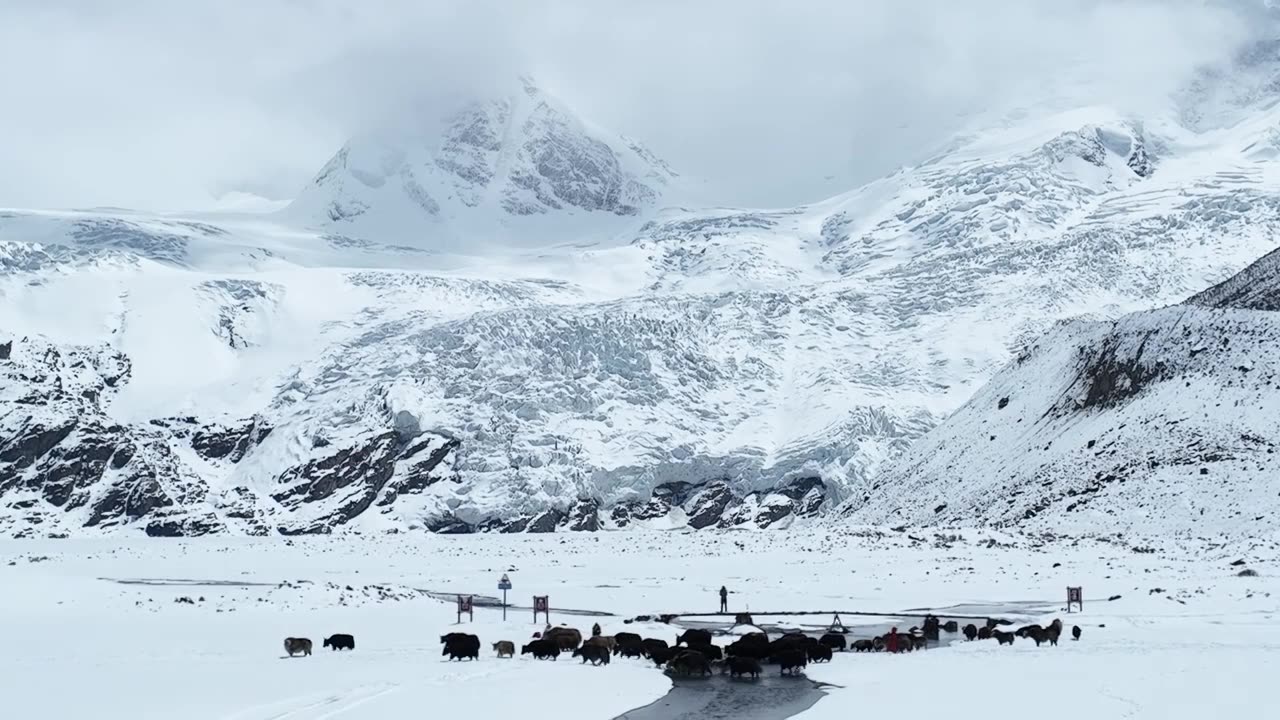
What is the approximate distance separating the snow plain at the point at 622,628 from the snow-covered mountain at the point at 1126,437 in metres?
7.17

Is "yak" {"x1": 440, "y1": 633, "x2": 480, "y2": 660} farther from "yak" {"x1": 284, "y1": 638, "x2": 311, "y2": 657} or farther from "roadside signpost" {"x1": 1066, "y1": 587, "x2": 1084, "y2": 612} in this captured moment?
"roadside signpost" {"x1": 1066, "y1": 587, "x2": 1084, "y2": 612}

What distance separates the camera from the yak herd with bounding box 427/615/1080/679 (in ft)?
104

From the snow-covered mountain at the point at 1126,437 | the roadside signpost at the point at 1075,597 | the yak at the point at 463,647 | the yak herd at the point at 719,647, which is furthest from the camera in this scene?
the snow-covered mountain at the point at 1126,437

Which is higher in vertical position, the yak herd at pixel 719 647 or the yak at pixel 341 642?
the yak at pixel 341 642

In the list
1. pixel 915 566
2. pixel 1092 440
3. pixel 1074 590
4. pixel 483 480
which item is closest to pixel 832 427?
pixel 483 480

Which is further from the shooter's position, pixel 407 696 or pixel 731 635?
pixel 731 635

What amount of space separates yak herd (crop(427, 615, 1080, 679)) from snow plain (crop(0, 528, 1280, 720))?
0.52m

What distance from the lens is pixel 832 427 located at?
196m

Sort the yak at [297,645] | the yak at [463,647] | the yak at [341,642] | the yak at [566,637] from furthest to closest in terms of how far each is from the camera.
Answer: the yak at [566,637] → the yak at [341,642] → the yak at [463,647] → the yak at [297,645]

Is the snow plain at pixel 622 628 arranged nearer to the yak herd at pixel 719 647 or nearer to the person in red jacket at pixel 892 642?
the yak herd at pixel 719 647

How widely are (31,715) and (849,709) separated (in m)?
14.0

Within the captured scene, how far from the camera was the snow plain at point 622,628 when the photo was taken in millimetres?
25094

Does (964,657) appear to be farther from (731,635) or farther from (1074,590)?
(1074,590)

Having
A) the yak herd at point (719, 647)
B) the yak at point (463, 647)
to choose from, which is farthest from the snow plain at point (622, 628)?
the yak at point (463, 647)
